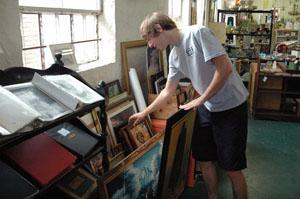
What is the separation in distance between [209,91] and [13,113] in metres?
1.10

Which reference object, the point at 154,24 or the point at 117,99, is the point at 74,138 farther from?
the point at 117,99

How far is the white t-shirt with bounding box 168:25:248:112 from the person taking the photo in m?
1.79

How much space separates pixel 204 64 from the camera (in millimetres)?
1872

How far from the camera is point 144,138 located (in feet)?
7.36

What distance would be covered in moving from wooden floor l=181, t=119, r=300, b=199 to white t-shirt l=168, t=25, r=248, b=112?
950 mm

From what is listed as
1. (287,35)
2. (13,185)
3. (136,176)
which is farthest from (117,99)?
(287,35)

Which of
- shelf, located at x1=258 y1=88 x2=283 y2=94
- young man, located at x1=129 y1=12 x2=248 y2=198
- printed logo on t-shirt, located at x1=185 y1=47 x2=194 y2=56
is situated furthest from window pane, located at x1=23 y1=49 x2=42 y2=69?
shelf, located at x1=258 y1=88 x2=283 y2=94

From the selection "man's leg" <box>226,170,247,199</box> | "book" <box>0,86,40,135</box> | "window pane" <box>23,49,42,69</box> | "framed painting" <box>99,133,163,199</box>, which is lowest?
"man's leg" <box>226,170,247,199</box>

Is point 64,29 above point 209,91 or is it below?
above

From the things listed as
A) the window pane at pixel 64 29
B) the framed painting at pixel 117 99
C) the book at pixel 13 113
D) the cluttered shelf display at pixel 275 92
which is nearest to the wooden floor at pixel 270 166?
the cluttered shelf display at pixel 275 92

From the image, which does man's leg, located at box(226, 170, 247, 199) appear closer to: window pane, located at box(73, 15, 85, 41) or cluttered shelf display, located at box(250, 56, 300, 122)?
window pane, located at box(73, 15, 85, 41)

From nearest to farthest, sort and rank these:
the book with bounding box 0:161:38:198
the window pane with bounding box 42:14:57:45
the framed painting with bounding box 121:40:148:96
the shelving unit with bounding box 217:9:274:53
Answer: the book with bounding box 0:161:38:198 → the window pane with bounding box 42:14:57:45 → the framed painting with bounding box 121:40:148:96 → the shelving unit with bounding box 217:9:274:53

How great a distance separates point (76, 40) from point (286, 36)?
361 inches

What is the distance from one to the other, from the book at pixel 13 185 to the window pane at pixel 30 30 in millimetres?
869
